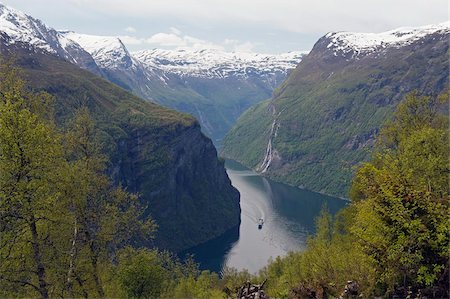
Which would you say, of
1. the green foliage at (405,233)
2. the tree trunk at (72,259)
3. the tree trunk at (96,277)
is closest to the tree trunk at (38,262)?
the tree trunk at (72,259)

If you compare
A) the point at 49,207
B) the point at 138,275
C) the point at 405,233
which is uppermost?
the point at 49,207

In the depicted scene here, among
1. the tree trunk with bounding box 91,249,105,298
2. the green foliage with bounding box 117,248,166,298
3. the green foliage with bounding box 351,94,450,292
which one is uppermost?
the green foliage with bounding box 351,94,450,292

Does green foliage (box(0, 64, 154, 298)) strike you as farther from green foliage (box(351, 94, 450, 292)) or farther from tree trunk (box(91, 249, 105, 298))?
green foliage (box(351, 94, 450, 292))

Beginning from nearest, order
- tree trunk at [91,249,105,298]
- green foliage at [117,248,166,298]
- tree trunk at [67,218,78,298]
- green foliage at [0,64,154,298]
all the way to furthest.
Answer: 1. green foliage at [0,64,154,298]
2. tree trunk at [67,218,78,298]
3. tree trunk at [91,249,105,298]
4. green foliage at [117,248,166,298]

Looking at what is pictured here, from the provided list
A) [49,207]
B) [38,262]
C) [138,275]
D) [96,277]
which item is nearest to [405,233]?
[49,207]

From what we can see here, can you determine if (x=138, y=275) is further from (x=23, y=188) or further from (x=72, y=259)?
(x=23, y=188)

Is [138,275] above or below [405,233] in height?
below

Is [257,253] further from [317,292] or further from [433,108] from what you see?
[317,292]

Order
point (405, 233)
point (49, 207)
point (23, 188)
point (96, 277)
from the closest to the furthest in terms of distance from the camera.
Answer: point (23, 188), point (405, 233), point (49, 207), point (96, 277)

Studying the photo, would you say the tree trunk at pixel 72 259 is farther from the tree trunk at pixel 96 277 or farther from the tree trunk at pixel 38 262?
the tree trunk at pixel 38 262

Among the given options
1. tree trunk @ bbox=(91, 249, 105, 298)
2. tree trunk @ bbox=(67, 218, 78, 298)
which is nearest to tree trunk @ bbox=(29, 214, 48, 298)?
tree trunk @ bbox=(67, 218, 78, 298)

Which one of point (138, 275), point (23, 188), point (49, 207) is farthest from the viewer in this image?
point (138, 275)

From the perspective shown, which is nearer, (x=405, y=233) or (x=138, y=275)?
(x=405, y=233)
